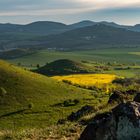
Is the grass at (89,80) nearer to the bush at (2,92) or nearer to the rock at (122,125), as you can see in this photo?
the bush at (2,92)

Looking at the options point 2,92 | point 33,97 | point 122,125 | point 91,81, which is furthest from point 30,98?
point 122,125

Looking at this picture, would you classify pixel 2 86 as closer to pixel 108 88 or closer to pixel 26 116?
pixel 26 116

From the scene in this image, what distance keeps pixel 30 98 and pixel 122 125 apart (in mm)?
87530

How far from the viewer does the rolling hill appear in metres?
82.6

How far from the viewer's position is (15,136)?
70.3ft

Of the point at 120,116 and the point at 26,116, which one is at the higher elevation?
the point at 120,116

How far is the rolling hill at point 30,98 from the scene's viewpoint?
82.6m

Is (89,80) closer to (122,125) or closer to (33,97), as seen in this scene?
(33,97)

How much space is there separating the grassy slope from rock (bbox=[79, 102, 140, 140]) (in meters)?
59.5

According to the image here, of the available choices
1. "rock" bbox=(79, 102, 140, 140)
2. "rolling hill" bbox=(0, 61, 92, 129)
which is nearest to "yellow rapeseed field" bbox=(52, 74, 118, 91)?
"rolling hill" bbox=(0, 61, 92, 129)

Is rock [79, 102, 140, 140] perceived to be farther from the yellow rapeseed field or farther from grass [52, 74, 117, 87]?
grass [52, 74, 117, 87]

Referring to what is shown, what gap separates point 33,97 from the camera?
105 m

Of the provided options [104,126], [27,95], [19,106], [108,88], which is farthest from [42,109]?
[104,126]

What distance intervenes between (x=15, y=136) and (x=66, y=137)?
2493mm
